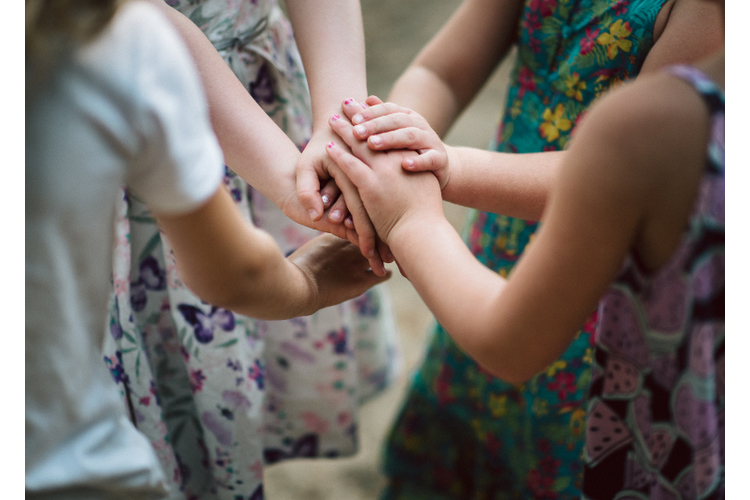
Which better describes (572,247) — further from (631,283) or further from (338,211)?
(338,211)

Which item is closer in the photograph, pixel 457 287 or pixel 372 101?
pixel 457 287

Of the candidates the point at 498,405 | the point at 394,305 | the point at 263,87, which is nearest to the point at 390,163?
the point at 263,87

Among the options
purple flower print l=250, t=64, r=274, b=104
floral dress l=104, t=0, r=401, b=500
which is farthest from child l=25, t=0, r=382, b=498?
purple flower print l=250, t=64, r=274, b=104

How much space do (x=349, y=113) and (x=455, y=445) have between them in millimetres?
720

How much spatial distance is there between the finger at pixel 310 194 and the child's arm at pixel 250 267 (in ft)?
0.24

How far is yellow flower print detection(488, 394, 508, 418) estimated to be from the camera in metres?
1.02

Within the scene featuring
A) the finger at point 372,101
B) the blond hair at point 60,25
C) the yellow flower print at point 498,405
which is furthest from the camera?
the yellow flower print at point 498,405

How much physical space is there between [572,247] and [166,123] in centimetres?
35

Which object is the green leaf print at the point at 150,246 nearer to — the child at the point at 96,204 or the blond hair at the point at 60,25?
the child at the point at 96,204

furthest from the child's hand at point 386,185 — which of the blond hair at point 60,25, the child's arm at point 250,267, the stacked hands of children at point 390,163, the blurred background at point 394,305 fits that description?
the blurred background at point 394,305

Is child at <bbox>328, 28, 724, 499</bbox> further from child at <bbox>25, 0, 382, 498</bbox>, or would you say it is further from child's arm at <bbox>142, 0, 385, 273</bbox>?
child at <bbox>25, 0, 382, 498</bbox>

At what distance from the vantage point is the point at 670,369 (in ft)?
1.80

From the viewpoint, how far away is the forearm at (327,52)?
86 centimetres

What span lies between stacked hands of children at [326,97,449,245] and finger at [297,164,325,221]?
3 cm
